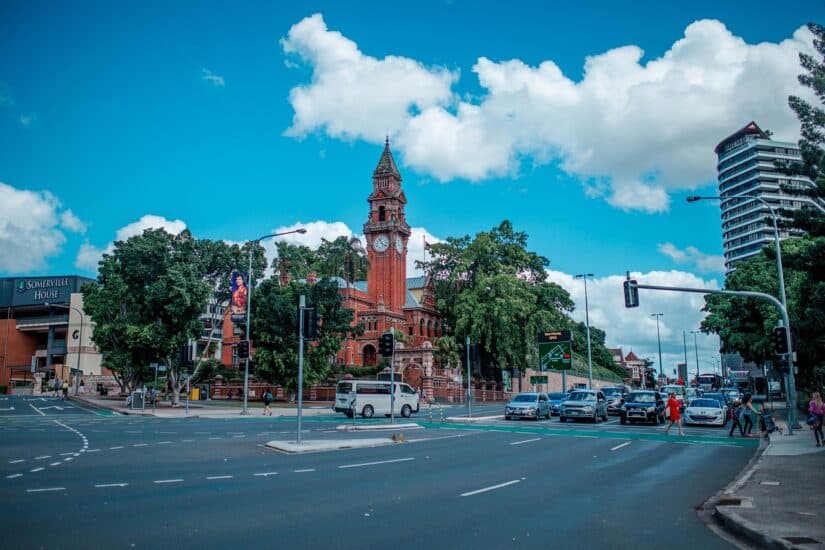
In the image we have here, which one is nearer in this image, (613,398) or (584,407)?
(584,407)

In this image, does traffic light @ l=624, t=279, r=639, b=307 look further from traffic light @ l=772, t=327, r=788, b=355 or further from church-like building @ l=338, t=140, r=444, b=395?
church-like building @ l=338, t=140, r=444, b=395

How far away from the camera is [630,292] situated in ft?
83.3

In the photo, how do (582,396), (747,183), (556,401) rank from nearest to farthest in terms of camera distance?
1. (582,396)
2. (556,401)
3. (747,183)

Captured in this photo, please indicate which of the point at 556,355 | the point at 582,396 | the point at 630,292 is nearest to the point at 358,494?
the point at 630,292

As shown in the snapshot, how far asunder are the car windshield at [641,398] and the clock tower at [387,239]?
152 ft

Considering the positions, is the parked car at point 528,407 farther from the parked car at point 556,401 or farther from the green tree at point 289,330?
the green tree at point 289,330

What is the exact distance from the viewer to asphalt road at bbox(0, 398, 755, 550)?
7.74 m

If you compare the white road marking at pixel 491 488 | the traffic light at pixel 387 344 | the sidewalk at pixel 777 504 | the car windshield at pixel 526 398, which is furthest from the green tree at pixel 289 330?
the white road marking at pixel 491 488

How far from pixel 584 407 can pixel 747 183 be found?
344 feet

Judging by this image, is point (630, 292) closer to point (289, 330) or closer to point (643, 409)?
point (643, 409)

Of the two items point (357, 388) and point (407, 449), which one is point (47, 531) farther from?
point (357, 388)

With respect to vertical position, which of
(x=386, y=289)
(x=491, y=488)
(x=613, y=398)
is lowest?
(x=491, y=488)

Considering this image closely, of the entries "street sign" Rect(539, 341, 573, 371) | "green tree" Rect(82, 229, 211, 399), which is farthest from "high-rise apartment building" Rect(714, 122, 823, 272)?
"green tree" Rect(82, 229, 211, 399)

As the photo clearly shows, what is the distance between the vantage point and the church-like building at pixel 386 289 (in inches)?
2953
